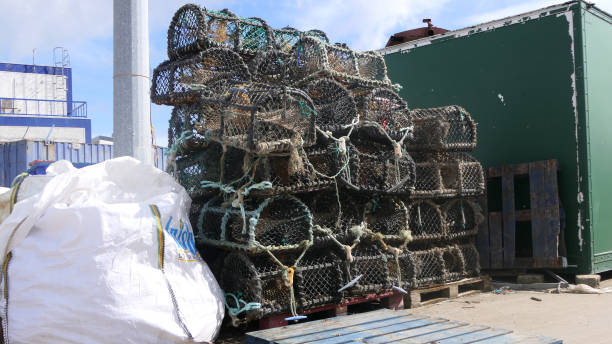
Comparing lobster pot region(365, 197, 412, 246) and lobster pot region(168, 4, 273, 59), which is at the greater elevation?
lobster pot region(168, 4, 273, 59)

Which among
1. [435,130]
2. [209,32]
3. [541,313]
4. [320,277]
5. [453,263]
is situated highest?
[209,32]

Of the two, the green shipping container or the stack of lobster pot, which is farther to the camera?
the green shipping container

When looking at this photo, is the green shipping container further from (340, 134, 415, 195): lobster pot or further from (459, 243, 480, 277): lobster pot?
(340, 134, 415, 195): lobster pot

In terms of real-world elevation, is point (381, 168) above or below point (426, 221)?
above

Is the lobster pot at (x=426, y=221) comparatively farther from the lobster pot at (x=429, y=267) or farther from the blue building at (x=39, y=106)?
the blue building at (x=39, y=106)

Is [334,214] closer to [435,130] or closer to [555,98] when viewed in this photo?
[435,130]

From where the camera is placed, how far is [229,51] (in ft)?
14.4

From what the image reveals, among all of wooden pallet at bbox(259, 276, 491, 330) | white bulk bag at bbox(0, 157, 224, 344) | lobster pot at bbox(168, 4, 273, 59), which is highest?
lobster pot at bbox(168, 4, 273, 59)

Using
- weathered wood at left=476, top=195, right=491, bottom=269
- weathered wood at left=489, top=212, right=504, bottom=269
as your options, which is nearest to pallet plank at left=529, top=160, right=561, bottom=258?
weathered wood at left=489, top=212, right=504, bottom=269

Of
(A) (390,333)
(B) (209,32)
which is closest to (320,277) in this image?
(A) (390,333)

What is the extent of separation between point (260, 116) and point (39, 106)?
23.9 metres

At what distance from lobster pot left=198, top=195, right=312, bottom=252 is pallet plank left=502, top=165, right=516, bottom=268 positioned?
303 cm

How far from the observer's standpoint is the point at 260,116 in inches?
156

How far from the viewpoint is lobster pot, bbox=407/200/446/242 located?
16.1ft
